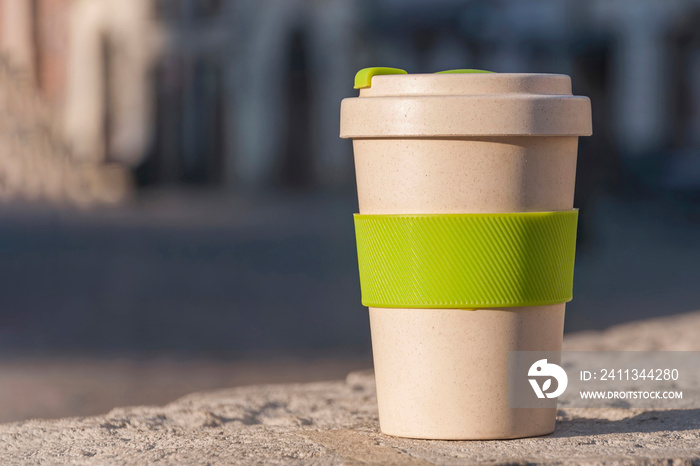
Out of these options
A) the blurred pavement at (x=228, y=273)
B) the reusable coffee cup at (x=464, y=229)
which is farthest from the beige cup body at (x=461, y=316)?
the blurred pavement at (x=228, y=273)

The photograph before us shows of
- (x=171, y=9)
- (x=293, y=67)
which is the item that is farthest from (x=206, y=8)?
(x=293, y=67)

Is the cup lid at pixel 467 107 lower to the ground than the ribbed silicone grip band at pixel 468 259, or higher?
higher

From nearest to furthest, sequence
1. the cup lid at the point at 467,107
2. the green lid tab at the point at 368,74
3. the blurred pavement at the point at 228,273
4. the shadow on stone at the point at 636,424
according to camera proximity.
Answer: the cup lid at the point at 467,107 → the green lid tab at the point at 368,74 → the shadow on stone at the point at 636,424 → the blurred pavement at the point at 228,273

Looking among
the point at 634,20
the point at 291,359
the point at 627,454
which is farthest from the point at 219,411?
the point at 634,20

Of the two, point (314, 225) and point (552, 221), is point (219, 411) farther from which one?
point (314, 225)

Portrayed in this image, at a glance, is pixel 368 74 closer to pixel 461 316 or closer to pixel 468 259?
pixel 468 259

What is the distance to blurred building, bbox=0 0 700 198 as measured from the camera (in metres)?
10.8

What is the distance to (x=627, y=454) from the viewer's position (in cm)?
242

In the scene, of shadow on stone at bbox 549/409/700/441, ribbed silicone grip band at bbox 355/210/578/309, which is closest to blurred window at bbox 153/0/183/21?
shadow on stone at bbox 549/409/700/441

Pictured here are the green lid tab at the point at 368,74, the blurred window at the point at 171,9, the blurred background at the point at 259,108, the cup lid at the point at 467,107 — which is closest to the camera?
the cup lid at the point at 467,107

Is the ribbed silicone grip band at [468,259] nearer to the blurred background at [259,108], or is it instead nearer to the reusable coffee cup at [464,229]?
the reusable coffee cup at [464,229]

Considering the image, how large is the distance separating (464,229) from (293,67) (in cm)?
893

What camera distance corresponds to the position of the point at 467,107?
237 cm

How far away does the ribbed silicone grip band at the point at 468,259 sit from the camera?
7.89ft
